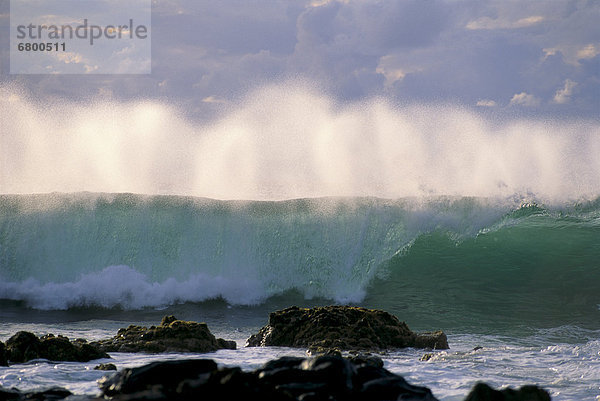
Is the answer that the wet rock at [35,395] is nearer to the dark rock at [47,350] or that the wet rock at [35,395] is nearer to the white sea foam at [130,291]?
the dark rock at [47,350]

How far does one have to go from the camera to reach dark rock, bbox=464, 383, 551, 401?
466cm

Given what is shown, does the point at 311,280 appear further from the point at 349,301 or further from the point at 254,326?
the point at 254,326

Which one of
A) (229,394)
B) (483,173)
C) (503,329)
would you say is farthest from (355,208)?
(229,394)

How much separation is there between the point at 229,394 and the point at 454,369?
415 cm

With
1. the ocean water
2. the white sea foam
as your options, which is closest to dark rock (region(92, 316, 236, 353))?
the ocean water

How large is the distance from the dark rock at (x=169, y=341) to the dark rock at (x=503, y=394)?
5.10m

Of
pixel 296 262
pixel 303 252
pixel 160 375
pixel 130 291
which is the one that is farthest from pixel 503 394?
pixel 130 291

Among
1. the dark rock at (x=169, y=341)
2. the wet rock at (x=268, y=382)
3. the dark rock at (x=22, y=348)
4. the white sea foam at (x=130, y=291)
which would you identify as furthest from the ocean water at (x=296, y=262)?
the wet rock at (x=268, y=382)

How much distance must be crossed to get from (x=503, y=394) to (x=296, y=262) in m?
12.0

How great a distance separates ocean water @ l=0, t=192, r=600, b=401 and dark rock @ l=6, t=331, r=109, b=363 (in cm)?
368

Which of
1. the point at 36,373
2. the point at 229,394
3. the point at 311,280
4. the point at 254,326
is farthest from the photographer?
the point at 311,280

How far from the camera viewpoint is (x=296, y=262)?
16.6 metres

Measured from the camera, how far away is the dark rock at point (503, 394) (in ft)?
15.3

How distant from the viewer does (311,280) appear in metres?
16.0
